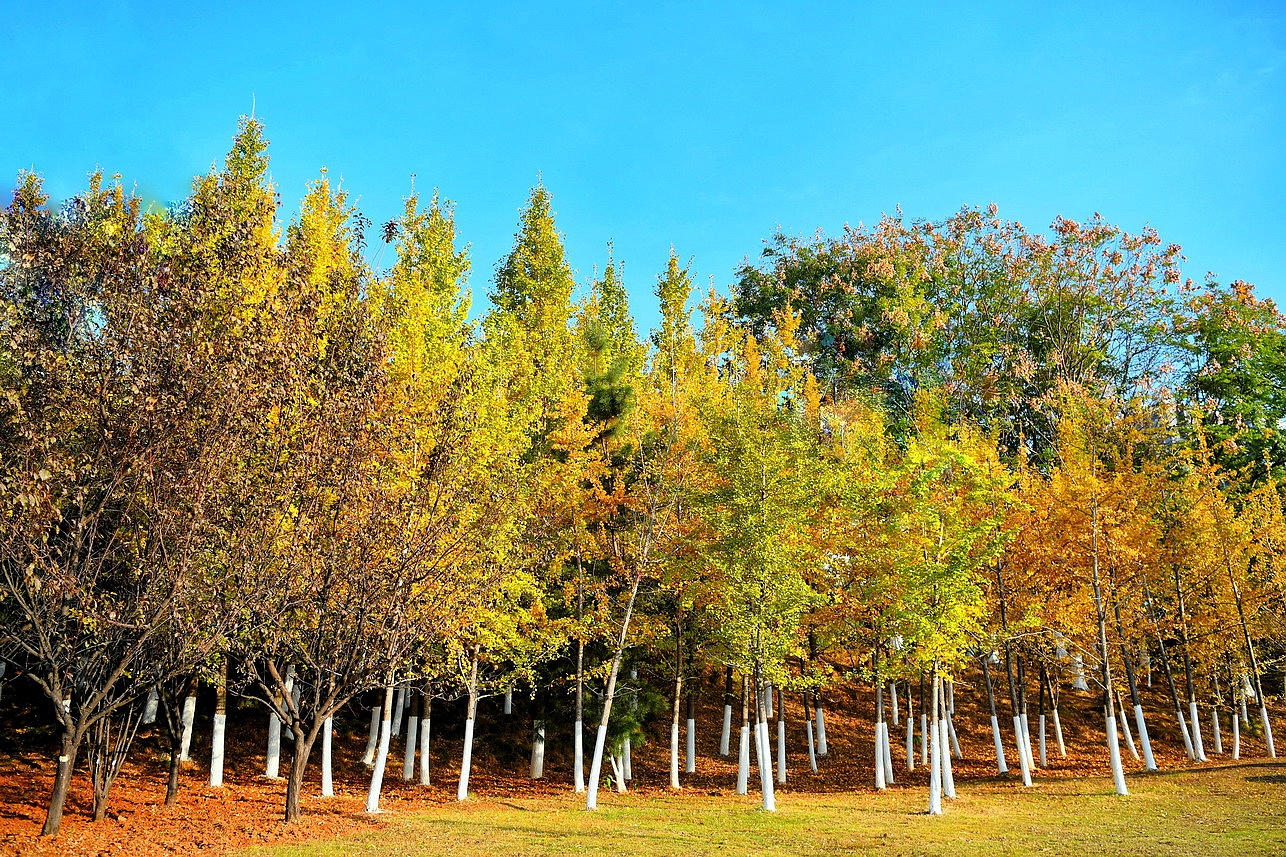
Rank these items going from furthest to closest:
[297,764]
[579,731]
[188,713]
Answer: [579,731] < [188,713] < [297,764]

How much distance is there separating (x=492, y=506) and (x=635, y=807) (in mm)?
8554

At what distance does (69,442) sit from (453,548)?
676 cm

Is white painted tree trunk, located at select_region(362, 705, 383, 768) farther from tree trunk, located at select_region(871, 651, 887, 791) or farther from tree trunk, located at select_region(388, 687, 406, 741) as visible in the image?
tree trunk, located at select_region(871, 651, 887, 791)

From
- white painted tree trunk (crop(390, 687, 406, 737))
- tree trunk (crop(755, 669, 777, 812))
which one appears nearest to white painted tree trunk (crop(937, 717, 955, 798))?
tree trunk (crop(755, 669, 777, 812))

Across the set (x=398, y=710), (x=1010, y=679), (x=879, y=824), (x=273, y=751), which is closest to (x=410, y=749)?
(x=273, y=751)

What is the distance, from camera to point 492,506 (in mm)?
17484

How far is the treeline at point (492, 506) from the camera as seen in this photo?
13.2 m

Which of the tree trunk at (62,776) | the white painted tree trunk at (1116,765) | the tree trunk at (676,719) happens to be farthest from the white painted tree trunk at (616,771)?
the tree trunk at (62,776)

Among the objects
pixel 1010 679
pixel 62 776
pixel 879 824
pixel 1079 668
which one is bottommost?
pixel 879 824

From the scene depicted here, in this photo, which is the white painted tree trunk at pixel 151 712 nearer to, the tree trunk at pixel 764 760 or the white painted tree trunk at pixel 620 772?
the white painted tree trunk at pixel 620 772

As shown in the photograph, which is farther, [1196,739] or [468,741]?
[1196,739]

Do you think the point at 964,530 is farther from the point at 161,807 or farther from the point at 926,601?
the point at 161,807

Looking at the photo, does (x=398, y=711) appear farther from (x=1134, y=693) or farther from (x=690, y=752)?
(x=1134, y=693)

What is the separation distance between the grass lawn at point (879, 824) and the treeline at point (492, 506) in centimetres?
147
